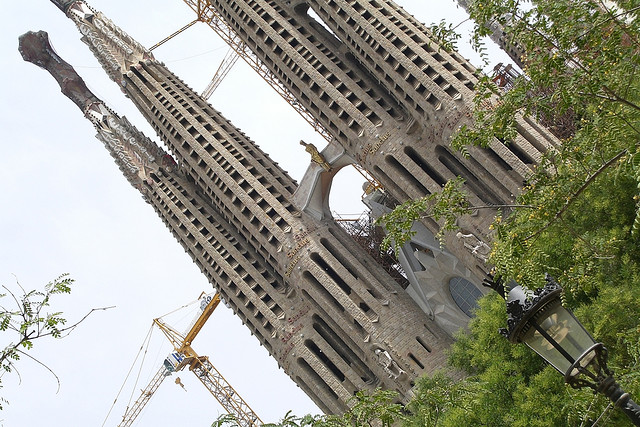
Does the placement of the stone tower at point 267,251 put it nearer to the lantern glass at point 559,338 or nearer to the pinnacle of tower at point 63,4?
the pinnacle of tower at point 63,4

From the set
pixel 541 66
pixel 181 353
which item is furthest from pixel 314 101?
pixel 181 353

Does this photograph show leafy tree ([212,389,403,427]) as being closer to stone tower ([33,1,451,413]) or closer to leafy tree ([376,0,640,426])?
leafy tree ([376,0,640,426])

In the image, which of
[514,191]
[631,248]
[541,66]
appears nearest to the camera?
[541,66]

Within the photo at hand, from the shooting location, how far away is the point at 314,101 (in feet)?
93.7

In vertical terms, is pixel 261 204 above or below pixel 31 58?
below

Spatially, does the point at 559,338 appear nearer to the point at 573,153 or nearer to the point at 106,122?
the point at 573,153

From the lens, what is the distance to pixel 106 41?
35.1 meters

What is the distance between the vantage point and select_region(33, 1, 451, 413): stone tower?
2653 centimetres

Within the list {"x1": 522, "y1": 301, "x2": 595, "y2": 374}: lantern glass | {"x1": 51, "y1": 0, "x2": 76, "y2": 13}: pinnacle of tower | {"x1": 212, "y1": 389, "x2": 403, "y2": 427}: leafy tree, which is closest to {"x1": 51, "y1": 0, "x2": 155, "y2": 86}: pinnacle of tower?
{"x1": 51, "y1": 0, "x2": 76, "y2": 13}: pinnacle of tower

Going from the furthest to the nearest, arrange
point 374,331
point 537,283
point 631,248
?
point 374,331
point 631,248
point 537,283

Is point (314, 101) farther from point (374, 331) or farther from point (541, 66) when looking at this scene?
point (541, 66)

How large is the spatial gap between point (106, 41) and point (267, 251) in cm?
1331

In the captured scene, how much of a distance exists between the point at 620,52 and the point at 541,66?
3.70 feet

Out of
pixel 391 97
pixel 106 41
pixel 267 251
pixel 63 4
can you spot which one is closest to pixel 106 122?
pixel 106 41
